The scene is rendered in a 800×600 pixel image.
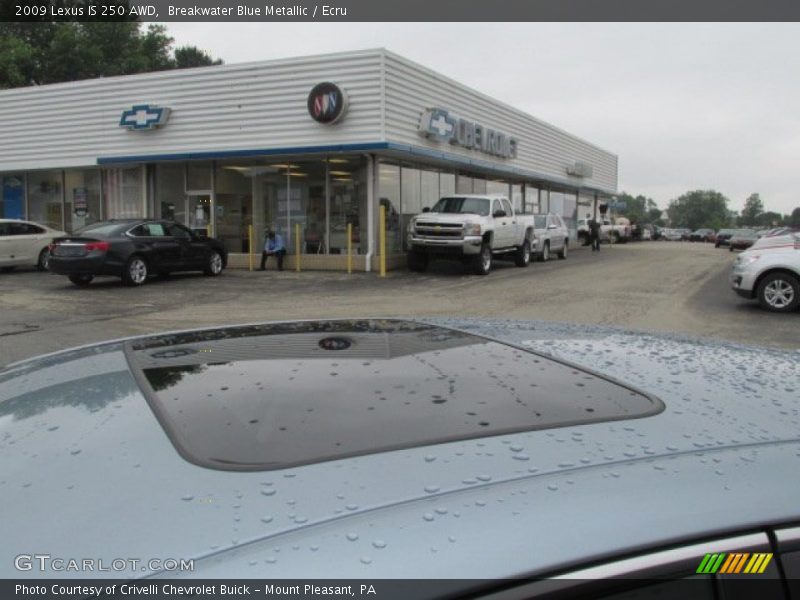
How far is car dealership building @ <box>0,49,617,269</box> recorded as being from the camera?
67.9 ft

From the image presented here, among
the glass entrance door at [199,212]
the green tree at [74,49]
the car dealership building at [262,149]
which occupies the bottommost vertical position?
the glass entrance door at [199,212]

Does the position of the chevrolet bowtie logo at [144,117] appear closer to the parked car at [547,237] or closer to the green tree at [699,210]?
the parked car at [547,237]

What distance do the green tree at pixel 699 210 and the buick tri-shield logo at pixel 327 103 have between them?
168 metres

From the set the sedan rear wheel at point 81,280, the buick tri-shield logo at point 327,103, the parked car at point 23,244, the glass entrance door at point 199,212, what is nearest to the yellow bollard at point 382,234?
the buick tri-shield logo at point 327,103

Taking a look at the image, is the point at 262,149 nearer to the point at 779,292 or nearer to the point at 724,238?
the point at 779,292

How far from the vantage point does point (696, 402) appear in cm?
170

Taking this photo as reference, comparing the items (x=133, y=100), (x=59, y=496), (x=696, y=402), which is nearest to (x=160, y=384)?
(x=59, y=496)

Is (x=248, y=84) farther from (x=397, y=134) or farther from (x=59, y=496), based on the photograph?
(x=59, y=496)

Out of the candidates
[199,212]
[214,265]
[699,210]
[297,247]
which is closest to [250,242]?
[297,247]

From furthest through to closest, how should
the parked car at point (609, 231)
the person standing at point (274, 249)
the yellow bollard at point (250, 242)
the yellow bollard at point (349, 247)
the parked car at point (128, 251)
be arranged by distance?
the parked car at point (609, 231)
the yellow bollard at point (250, 242)
the person standing at point (274, 249)
the yellow bollard at point (349, 247)
the parked car at point (128, 251)

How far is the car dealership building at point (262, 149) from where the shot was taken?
20688mm

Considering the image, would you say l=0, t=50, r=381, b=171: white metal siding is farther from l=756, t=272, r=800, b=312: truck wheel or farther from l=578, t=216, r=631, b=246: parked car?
l=578, t=216, r=631, b=246: parked car

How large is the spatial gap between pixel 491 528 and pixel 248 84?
883 inches

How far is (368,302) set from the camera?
14.0 metres
